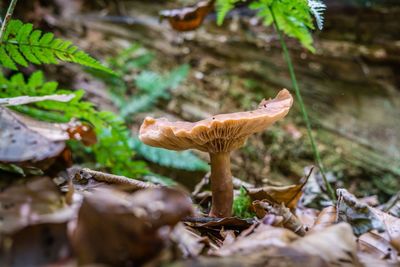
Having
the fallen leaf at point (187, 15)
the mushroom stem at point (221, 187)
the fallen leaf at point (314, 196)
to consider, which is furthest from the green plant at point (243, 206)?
the fallen leaf at point (187, 15)

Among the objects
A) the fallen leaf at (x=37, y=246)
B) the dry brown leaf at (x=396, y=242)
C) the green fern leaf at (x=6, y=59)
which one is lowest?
the dry brown leaf at (x=396, y=242)

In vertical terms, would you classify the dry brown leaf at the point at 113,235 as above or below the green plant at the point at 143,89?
above

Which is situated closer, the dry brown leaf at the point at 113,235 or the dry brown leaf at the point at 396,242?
the dry brown leaf at the point at 113,235

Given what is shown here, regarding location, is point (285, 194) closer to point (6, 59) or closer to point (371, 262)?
point (371, 262)

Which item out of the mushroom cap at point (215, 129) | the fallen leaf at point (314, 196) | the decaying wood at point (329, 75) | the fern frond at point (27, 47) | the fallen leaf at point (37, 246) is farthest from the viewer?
the decaying wood at point (329, 75)

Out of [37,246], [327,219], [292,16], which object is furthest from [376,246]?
[292,16]

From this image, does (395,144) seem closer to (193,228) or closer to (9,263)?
(193,228)

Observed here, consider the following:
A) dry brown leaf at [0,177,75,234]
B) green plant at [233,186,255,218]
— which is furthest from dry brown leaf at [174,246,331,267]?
green plant at [233,186,255,218]

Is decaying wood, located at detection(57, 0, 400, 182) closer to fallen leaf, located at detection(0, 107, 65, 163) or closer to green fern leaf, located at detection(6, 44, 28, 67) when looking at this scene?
green fern leaf, located at detection(6, 44, 28, 67)

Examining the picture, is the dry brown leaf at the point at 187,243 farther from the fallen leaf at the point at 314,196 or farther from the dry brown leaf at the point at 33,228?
the fallen leaf at the point at 314,196

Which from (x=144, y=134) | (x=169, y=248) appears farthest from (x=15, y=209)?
(x=144, y=134)
